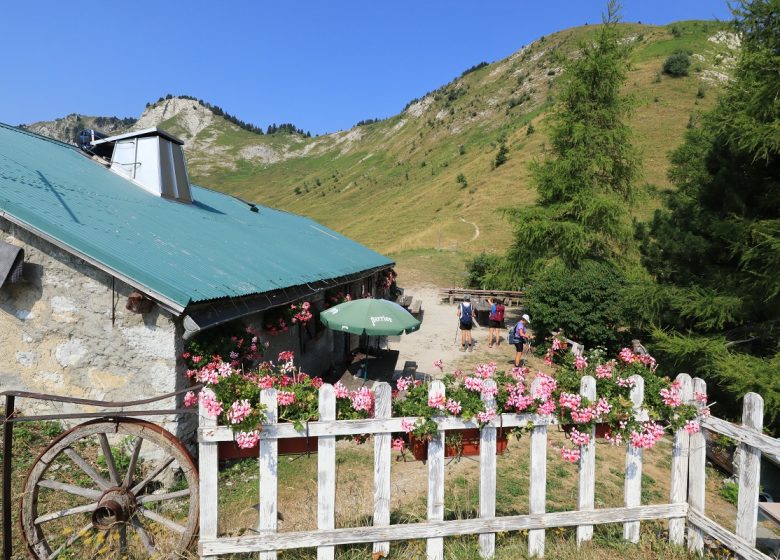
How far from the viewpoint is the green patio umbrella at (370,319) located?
7.93 metres

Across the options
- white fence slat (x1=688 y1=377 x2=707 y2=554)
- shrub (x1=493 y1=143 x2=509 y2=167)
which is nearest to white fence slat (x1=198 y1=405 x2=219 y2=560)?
white fence slat (x1=688 y1=377 x2=707 y2=554)

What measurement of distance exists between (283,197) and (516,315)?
8624cm

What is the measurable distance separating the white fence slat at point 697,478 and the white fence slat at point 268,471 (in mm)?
3744

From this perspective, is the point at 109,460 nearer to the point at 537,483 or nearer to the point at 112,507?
the point at 112,507

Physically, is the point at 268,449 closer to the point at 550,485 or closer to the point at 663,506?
the point at 663,506

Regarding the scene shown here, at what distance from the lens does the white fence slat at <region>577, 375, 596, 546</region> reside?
3781mm

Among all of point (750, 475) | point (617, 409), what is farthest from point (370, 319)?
point (750, 475)

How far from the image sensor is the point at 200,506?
3371 mm

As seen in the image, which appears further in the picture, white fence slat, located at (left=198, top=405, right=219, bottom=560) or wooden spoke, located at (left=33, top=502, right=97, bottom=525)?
wooden spoke, located at (left=33, top=502, right=97, bottom=525)

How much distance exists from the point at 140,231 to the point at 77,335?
2.05 metres

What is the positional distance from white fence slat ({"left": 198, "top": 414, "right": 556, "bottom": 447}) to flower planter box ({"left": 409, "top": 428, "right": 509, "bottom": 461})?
0.11 m

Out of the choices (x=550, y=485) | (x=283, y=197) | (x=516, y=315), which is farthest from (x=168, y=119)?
(x=550, y=485)

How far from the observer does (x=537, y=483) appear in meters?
3.75

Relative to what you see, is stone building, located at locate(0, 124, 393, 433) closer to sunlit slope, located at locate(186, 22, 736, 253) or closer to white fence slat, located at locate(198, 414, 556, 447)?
white fence slat, located at locate(198, 414, 556, 447)
